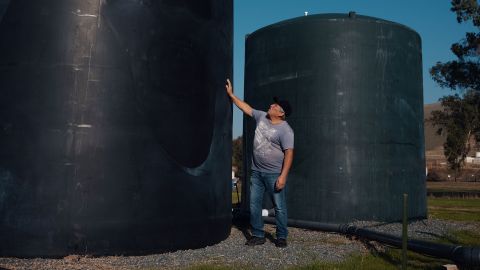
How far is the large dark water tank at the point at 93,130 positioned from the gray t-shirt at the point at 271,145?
90cm

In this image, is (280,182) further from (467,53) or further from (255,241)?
(467,53)

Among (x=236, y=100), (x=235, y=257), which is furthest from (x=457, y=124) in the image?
(x=235, y=257)

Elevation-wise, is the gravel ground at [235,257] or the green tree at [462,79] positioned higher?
the green tree at [462,79]

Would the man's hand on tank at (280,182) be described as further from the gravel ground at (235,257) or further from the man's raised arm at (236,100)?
the man's raised arm at (236,100)

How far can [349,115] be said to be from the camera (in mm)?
8320

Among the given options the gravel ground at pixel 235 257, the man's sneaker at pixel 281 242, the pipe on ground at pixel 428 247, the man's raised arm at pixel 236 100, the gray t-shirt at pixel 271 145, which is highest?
the man's raised arm at pixel 236 100

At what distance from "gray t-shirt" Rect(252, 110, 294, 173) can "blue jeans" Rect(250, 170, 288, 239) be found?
0.09 m

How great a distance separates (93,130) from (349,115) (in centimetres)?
501

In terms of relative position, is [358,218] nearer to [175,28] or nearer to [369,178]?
[369,178]

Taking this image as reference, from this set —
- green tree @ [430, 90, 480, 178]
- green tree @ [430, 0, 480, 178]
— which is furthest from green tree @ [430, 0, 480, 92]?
green tree @ [430, 90, 480, 178]

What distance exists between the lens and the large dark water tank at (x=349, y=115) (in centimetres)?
824

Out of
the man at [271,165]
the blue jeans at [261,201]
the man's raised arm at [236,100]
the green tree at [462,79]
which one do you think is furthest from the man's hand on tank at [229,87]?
the green tree at [462,79]

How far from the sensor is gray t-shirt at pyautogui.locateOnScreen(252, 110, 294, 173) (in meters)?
5.37

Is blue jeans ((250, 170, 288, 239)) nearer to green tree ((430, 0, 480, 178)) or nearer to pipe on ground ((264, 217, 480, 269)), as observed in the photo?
pipe on ground ((264, 217, 480, 269))
